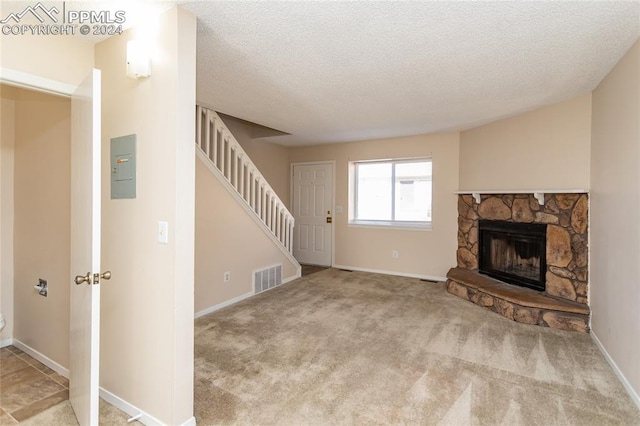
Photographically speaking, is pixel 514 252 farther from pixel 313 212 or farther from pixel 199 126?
pixel 199 126

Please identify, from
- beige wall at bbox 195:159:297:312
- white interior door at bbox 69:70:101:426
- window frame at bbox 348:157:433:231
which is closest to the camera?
white interior door at bbox 69:70:101:426

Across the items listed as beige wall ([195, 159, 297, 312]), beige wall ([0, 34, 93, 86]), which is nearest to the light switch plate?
beige wall ([0, 34, 93, 86])

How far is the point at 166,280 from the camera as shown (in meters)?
1.79

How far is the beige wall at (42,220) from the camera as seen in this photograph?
2.35 meters

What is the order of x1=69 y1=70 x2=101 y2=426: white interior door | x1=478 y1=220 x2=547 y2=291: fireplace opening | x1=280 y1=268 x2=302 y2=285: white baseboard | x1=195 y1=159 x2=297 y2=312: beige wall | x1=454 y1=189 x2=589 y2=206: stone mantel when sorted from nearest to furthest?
x1=69 y1=70 x2=101 y2=426: white interior door < x1=454 y1=189 x2=589 y2=206: stone mantel < x1=195 y1=159 x2=297 y2=312: beige wall < x1=478 y1=220 x2=547 y2=291: fireplace opening < x1=280 y1=268 x2=302 y2=285: white baseboard

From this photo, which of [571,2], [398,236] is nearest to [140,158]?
[571,2]

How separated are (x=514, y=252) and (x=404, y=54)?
10.2 feet

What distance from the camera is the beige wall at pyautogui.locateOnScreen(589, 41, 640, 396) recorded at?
2.21m

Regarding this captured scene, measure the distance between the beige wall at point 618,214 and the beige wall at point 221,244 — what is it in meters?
3.71

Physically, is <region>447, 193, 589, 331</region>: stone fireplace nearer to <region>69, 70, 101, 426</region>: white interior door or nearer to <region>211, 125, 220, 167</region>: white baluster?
<region>211, 125, 220, 167</region>: white baluster

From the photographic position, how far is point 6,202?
9.04ft

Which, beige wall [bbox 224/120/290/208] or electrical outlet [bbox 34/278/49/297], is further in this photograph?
beige wall [bbox 224/120/290/208]

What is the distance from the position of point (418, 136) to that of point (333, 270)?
2.75m

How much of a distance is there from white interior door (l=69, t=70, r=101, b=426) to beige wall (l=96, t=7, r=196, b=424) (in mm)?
204
